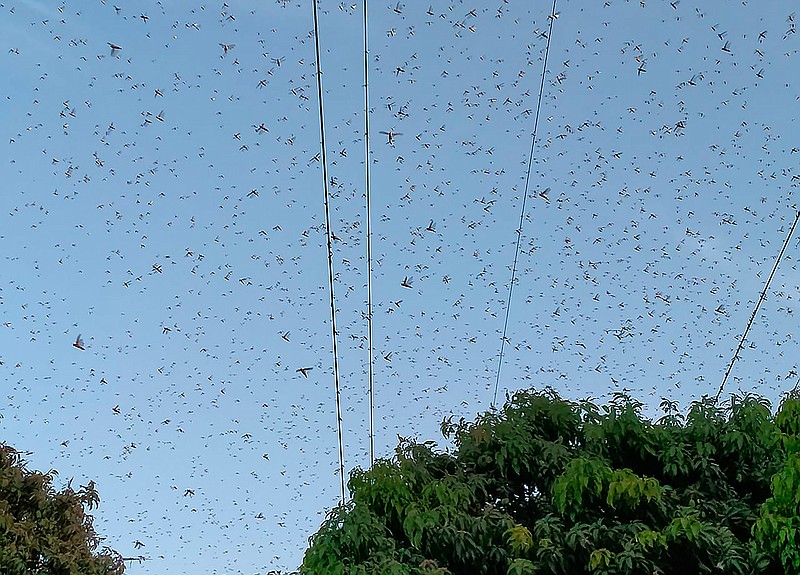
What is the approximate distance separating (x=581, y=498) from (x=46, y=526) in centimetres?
566

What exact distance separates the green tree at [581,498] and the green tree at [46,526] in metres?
3.74

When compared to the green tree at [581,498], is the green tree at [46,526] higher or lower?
higher

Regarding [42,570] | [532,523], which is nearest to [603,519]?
[532,523]

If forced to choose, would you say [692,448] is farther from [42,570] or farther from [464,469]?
[42,570]

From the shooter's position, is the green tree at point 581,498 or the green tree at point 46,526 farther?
the green tree at point 46,526

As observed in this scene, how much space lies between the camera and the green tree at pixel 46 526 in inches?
389

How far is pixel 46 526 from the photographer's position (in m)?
10.2

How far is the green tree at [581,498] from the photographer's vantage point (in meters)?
7.25

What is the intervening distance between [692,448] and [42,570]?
6.33 metres

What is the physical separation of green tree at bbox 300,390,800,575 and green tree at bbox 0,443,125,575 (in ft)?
12.3

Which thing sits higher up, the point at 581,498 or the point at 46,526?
the point at 46,526

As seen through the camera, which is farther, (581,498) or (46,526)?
(46,526)

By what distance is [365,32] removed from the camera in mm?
7867

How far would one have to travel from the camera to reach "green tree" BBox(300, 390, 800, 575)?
725 cm
